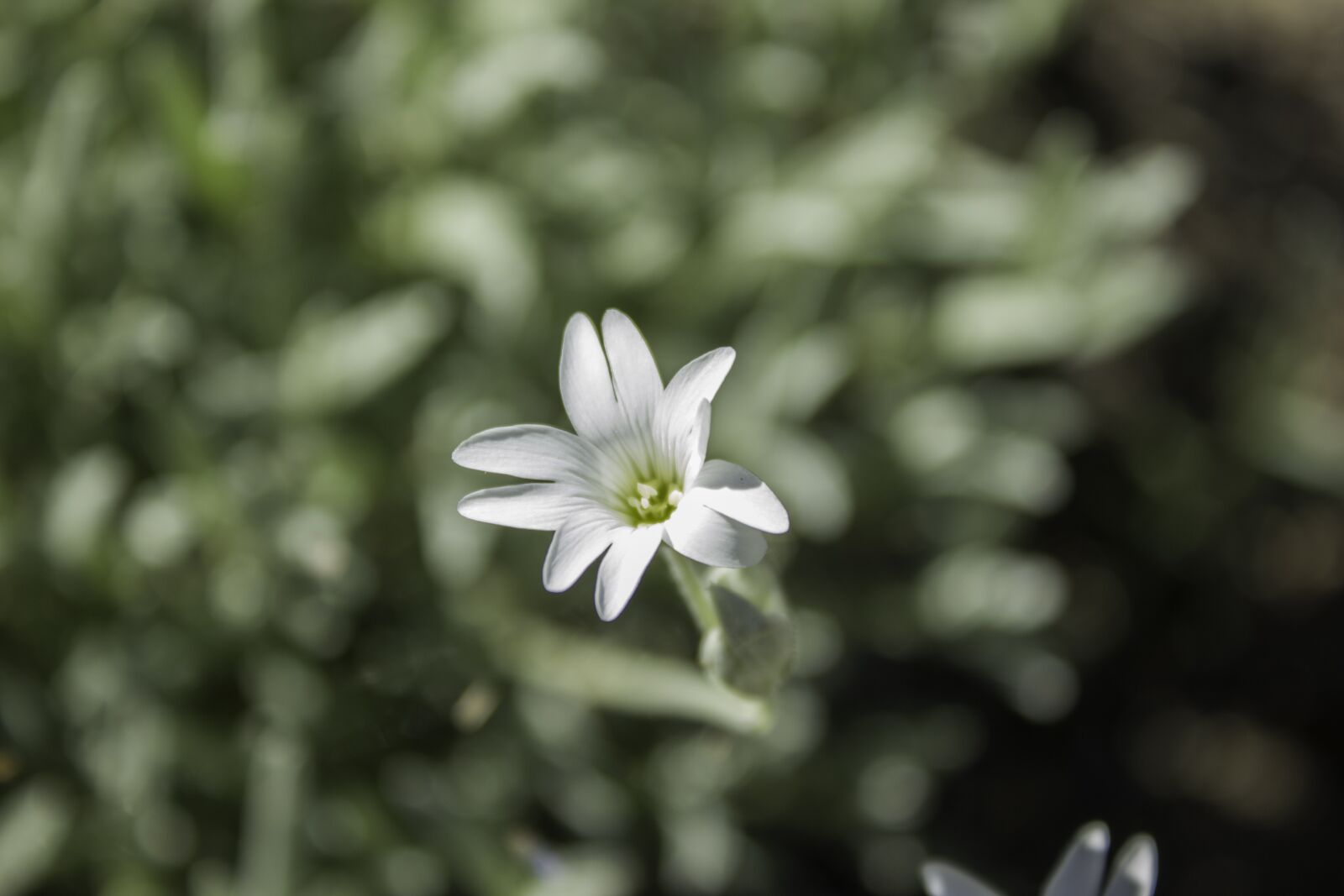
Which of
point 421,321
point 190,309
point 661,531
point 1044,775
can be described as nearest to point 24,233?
point 190,309

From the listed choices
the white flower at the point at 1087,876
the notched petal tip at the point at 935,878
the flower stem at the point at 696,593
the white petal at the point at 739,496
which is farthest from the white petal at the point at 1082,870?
the white petal at the point at 739,496

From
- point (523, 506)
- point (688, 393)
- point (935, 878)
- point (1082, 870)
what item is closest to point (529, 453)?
point (523, 506)

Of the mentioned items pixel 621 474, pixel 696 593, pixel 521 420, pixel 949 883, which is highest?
pixel 621 474

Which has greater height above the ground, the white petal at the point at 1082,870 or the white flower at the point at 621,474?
the white flower at the point at 621,474

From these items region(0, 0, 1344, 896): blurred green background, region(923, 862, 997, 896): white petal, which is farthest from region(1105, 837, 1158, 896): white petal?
region(0, 0, 1344, 896): blurred green background

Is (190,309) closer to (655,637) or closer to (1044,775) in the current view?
(655,637)

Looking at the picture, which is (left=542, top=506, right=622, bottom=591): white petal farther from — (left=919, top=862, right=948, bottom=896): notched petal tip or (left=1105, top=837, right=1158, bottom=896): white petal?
(left=1105, top=837, right=1158, bottom=896): white petal

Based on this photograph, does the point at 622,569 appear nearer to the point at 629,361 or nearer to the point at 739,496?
the point at 739,496

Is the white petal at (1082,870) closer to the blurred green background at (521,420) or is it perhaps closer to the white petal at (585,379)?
the blurred green background at (521,420)
